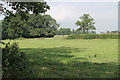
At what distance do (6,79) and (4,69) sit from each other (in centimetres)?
38

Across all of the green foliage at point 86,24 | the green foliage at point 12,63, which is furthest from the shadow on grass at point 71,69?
the green foliage at point 86,24

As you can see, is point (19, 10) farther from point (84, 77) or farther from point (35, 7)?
point (84, 77)

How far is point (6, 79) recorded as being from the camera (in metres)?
5.99

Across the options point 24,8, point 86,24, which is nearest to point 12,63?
point 24,8

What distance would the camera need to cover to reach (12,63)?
6.27m

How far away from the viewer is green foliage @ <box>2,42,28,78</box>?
5.95 meters

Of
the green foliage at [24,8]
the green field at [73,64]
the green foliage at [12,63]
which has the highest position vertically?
the green foliage at [24,8]

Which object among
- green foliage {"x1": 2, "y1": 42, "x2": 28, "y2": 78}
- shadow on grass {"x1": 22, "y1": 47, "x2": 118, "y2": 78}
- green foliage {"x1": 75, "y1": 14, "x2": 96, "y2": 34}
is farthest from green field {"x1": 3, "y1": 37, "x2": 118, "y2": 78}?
green foliage {"x1": 75, "y1": 14, "x2": 96, "y2": 34}

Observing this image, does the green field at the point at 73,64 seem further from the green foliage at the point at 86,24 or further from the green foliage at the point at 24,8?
the green foliage at the point at 86,24

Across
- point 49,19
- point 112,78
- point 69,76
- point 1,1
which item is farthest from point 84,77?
point 49,19

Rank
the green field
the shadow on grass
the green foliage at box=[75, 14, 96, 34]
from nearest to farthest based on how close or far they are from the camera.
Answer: the shadow on grass
the green field
the green foliage at box=[75, 14, 96, 34]

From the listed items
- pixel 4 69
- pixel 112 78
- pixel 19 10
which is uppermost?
pixel 19 10

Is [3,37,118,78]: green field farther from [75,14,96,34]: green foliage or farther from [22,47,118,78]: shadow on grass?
[75,14,96,34]: green foliage

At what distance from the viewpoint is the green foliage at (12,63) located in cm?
595
